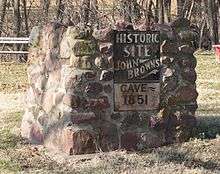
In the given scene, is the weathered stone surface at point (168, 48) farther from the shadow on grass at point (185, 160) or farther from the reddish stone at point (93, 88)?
the shadow on grass at point (185, 160)

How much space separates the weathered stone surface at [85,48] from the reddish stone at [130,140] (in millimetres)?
1028

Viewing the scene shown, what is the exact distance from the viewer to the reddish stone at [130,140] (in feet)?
23.8

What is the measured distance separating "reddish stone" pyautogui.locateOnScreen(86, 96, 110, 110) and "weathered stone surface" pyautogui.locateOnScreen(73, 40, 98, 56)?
52cm

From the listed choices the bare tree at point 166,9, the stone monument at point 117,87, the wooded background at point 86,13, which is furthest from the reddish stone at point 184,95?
the bare tree at point 166,9

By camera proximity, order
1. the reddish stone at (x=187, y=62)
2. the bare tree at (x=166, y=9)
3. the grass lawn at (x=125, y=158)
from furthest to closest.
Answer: the bare tree at (x=166, y=9)
the reddish stone at (x=187, y=62)
the grass lawn at (x=125, y=158)

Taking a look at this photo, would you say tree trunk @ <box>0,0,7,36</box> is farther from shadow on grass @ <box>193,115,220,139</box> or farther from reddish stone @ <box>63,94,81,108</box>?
reddish stone @ <box>63,94,81,108</box>

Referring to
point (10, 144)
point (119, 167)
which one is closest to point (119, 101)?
point (119, 167)

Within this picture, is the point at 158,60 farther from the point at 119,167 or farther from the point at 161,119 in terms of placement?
the point at 119,167

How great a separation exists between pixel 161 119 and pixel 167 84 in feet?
1.39

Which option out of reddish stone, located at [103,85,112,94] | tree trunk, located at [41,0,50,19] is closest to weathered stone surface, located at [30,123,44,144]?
reddish stone, located at [103,85,112,94]

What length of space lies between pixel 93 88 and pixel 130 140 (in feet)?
2.53

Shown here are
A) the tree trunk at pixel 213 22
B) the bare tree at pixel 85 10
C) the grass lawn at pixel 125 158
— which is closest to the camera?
the grass lawn at pixel 125 158

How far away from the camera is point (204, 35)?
108 ft

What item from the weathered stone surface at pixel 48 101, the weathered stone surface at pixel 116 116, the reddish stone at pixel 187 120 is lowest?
the reddish stone at pixel 187 120
